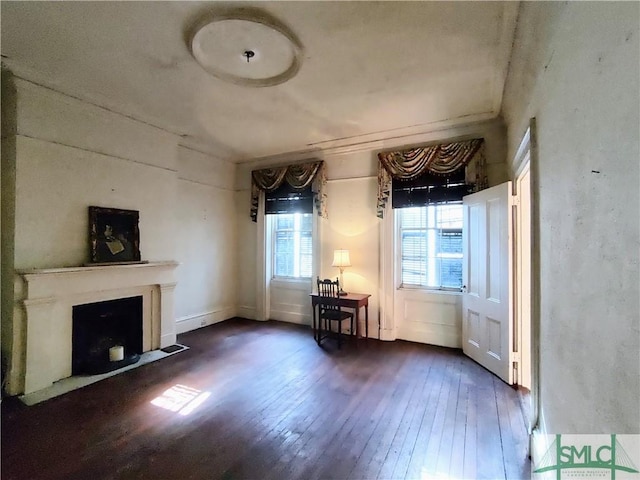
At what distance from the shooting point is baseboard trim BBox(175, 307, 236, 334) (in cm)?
474

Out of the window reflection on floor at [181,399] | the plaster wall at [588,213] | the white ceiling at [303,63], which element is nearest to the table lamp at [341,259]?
the white ceiling at [303,63]

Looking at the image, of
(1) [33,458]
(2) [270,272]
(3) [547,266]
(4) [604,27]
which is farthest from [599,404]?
(2) [270,272]

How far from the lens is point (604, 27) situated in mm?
924

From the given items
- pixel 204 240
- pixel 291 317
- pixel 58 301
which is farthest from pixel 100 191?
pixel 291 317

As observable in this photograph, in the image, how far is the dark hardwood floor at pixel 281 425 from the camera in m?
1.94

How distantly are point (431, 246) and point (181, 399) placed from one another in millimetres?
3561

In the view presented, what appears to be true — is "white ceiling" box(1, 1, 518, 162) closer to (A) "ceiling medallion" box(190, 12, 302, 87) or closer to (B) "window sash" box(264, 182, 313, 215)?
(A) "ceiling medallion" box(190, 12, 302, 87)

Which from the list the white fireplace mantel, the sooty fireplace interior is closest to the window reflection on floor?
the sooty fireplace interior

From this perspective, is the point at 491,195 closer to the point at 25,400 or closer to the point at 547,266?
the point at 547,266

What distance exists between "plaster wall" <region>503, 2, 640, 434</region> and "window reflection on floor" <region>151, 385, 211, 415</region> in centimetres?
267

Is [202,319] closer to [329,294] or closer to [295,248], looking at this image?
[295,248]

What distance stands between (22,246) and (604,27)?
4.28 meters

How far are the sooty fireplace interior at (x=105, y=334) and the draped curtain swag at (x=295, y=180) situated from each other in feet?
8.29

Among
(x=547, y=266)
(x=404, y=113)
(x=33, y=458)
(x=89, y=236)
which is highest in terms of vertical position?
(x=404, y=113)
